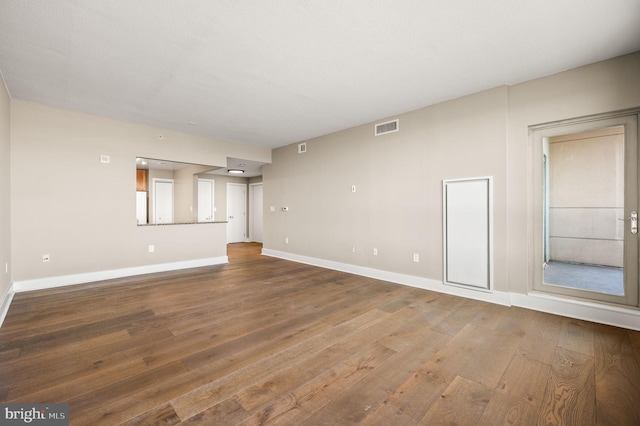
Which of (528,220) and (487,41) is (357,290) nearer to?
(528,220)

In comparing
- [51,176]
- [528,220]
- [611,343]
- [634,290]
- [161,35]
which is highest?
[161,35]

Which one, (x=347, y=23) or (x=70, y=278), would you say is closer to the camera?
(x=347, y=23)

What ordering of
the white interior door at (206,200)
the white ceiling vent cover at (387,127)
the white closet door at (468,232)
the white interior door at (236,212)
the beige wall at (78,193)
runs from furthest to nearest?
1. the white interior door at (236,212)
2. the white interior door at (206,200)
3. the white ceiling vent cover at (387,127)
4. the beige wall at (78,193)
5. the white closet door at (468,232)

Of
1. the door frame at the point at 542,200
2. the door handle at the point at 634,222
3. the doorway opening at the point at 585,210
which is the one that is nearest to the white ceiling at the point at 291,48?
the door frame at the point at 542,200

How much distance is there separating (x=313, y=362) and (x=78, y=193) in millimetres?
4664

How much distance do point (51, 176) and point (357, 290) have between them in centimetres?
493

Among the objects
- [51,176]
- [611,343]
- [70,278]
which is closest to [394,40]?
[611,343]

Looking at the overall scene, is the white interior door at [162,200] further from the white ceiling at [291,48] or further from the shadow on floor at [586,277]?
the shadow on floor at [586,277]

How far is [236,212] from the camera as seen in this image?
9914 millimetres

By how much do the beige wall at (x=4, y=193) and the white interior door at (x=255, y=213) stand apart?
21.1 ft

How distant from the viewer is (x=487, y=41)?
2.61 m

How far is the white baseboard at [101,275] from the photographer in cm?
406

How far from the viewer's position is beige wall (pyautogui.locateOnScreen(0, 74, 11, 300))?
3250 millimetres

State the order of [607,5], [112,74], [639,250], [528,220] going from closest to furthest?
[607,5]
[639,250]
[112,74]
[528,220]
